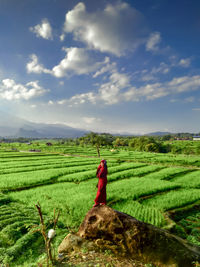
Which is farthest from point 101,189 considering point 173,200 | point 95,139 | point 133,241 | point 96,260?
point 95,139

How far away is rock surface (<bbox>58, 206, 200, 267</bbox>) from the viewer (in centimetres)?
428

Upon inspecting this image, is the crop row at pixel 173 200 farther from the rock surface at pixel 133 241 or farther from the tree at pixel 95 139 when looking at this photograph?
the tree at pixel 95 139

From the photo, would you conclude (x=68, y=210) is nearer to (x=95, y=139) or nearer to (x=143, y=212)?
(x=143, y=212)

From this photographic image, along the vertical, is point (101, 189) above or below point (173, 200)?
above

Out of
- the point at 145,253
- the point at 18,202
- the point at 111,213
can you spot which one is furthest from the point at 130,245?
the point at 18,202

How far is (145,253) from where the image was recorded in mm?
4469

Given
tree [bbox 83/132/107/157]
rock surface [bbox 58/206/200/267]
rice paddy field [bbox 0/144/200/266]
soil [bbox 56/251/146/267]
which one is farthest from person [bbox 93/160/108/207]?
tree [bbox 83/132/107/157]

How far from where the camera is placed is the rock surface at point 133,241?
428 cm

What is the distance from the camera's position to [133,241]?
457 centimetres

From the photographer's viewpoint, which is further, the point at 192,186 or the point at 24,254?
the point at 192,186

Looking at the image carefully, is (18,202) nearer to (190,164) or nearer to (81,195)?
(81,195)

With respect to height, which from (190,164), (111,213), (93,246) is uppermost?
(111,213)

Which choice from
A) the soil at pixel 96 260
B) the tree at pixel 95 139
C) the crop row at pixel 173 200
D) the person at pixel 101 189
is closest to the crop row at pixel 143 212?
the crop row at pixel 173 200

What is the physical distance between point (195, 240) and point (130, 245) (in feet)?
13.4
